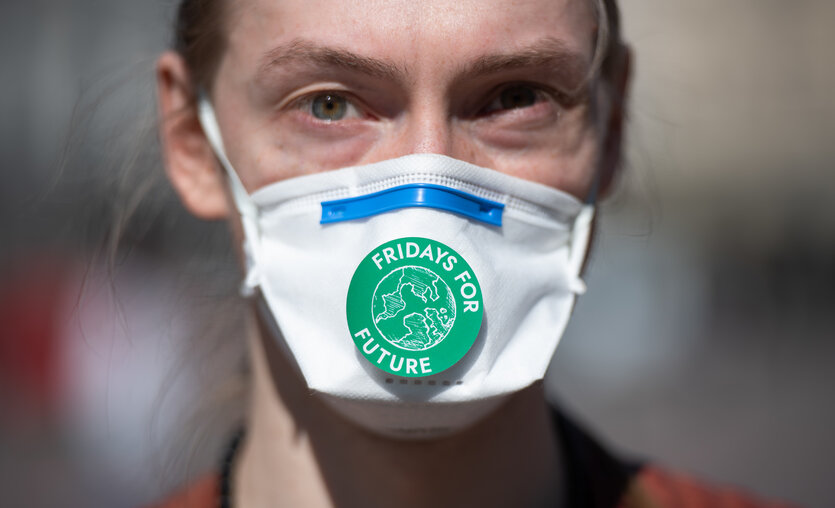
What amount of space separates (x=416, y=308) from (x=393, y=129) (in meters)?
0.37

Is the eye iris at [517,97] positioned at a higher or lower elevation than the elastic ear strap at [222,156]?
higher

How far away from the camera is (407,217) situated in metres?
1.63

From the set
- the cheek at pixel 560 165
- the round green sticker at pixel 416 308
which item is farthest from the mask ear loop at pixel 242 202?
the cheek at pixel 560 165

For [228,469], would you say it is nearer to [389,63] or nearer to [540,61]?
[389,63]

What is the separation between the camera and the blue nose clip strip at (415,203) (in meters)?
1.63

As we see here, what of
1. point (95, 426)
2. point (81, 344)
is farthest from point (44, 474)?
point (81, 344)

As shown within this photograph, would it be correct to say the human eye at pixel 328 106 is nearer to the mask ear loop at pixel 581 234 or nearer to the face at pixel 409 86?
the face at pixel 409 86

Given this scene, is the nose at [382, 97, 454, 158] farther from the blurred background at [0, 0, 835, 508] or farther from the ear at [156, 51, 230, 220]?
the blurred background at [0, 0, 835, 508]

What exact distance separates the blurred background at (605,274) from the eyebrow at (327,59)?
745 mm

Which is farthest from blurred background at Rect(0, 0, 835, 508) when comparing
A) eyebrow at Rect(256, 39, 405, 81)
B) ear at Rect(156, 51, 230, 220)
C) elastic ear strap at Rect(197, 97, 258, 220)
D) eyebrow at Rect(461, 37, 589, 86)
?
eyebrow at Rect(256, 39, 405, 81)

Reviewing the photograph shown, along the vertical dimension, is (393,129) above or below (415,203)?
above

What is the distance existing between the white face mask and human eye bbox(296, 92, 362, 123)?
123 millimetres

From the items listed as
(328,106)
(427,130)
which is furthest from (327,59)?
(427,130)

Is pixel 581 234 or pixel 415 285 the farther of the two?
pixel 581 234
